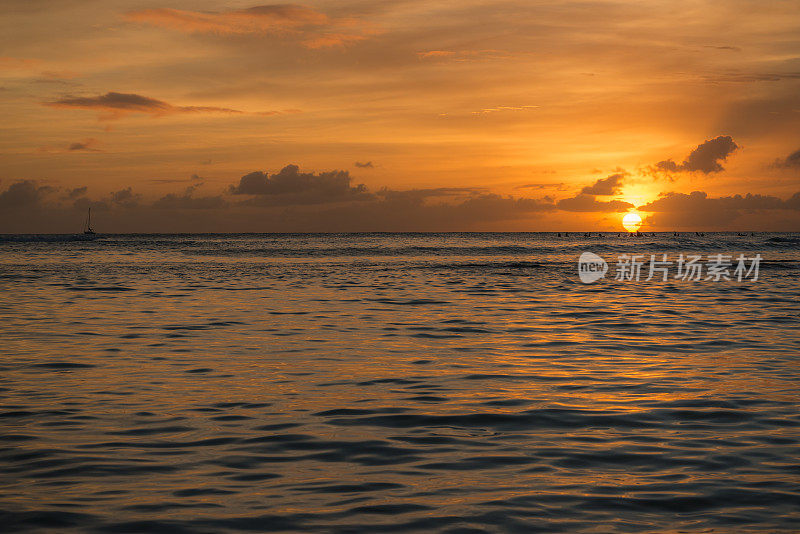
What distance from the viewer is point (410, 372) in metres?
11.8

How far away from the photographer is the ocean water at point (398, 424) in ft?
19.4

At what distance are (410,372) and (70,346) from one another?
6.96 meters

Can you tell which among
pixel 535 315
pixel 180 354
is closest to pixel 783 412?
pixel 180 354

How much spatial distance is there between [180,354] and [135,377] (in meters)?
2.11

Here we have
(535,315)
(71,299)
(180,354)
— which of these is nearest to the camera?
(180,354)

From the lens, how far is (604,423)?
8555 millimetres

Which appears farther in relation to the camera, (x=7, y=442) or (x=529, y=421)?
(x=529, y=421)

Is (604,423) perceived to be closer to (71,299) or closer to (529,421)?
(529,421)

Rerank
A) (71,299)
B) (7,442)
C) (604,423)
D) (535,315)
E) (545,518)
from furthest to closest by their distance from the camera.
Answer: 1. (71,299)
2. (535,315)
3. (604,423)
4. (7,442)
5. (545,518)

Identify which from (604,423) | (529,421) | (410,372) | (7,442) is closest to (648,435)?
(604,423)

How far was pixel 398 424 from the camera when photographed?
863 cm

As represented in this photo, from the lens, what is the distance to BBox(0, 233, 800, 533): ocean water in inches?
233

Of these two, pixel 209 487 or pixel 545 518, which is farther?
pixel 209 487

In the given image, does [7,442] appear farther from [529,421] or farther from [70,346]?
[70,346]
